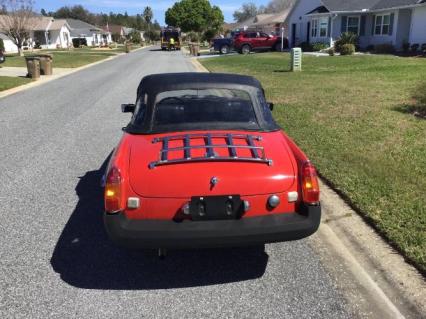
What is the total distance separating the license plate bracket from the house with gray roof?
28.0 metres

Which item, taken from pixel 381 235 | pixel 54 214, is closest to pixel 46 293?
pixel 54 214

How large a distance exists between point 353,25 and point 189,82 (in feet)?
108

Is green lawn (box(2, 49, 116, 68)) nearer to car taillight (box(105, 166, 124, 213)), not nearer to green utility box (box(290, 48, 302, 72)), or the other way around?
green utility box (box(290, 48, 302, 72))

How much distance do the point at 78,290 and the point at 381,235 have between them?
297 centimetres

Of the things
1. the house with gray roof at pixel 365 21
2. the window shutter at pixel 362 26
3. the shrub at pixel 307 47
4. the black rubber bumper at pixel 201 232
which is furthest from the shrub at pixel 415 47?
the black rubber bumper at pixel 201 232

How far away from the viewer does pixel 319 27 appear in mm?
35938

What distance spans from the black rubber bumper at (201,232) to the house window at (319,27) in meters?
34.5

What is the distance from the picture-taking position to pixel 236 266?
3.93 metres

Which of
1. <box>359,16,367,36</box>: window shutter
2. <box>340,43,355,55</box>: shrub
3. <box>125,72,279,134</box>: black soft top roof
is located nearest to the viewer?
<box>125,72,279,134</box>: black soft top roof

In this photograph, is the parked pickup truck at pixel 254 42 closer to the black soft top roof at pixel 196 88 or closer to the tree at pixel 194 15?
the black soft top roof at pixel 196 88

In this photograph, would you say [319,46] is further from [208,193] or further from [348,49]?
[208,193]

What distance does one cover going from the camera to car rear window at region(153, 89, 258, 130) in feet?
14.0

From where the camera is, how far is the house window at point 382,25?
101ft

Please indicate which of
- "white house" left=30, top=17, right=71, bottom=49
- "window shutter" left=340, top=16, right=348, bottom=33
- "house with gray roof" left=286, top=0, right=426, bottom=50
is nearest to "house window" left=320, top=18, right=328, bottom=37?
"house with gray roof" left=286, top=0, right=426, bottom=50
